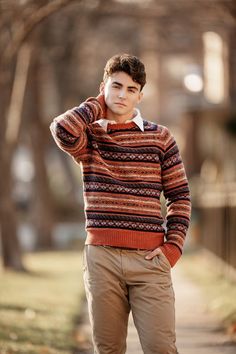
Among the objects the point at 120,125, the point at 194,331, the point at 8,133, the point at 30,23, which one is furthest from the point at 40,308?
the point at 8,133

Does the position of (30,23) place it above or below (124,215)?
above

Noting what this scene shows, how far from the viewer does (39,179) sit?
74.7 feet

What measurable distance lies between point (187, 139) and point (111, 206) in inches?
1201

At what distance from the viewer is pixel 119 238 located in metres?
4.54

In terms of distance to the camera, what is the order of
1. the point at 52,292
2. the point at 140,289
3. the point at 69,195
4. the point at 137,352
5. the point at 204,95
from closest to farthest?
the point at 140,289 → the point at 137,352 → the point at 52,292 → the point at 204,95 → the point at 69,195

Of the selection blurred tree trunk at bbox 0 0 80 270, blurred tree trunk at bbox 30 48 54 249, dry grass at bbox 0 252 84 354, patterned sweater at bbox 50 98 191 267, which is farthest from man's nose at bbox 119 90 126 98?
blurred tree trunk at bbox 30 48 54 249

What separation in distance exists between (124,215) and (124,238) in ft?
0.38

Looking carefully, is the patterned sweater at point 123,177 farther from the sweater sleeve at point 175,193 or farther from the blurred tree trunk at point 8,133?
the blurred tree trunk at point 8,133

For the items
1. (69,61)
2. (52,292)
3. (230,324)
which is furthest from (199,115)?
(230,324)

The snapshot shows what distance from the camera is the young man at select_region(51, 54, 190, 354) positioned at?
4.51 metres

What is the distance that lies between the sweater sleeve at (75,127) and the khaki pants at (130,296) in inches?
20.2

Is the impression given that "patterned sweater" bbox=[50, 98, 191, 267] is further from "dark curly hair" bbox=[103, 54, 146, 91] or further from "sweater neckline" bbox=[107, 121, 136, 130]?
"dark curly hair" bbox=[103, 54, 146, 91]

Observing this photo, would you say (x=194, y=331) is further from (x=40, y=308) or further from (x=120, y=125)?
(x=120, y=125)

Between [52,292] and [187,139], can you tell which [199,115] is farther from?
[52,292]
